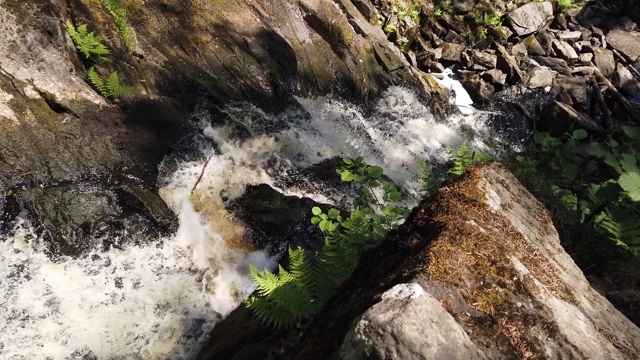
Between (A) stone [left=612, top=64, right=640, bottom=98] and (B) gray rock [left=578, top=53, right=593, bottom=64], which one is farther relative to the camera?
(B) gray rock [left=578, top=53, right=593, bottom=64]

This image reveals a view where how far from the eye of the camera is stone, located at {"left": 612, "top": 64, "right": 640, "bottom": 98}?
13243 millimetres

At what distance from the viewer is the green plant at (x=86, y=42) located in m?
5.65

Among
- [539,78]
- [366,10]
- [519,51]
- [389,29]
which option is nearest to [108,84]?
[366,10]

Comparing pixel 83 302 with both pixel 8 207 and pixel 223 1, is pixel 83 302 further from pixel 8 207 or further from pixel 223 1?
pixel 223 1

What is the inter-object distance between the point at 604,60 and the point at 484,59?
4513 mm

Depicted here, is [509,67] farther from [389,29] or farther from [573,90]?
[389,29]

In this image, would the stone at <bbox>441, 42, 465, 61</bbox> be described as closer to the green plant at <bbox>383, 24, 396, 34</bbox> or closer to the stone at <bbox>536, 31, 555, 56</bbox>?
the green plant at <bbox>383, 24, 396, 34</bbox>

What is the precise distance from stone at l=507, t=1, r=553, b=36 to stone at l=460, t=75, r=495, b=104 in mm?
3126

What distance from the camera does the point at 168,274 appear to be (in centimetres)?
482

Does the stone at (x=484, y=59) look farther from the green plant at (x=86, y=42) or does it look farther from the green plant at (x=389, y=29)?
the green plant at (x=86, y=42)

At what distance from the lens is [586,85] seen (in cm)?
1249

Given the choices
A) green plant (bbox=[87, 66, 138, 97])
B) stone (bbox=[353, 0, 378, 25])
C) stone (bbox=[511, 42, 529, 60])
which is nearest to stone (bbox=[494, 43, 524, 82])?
stone (bbox=[511, 42, 529, 60])

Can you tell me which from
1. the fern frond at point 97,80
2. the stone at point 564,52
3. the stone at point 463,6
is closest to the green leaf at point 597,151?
the fern frond at point 97,80

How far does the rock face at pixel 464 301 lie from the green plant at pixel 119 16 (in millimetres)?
5043
